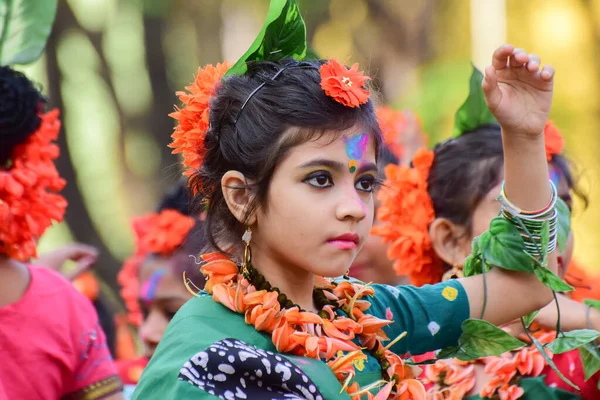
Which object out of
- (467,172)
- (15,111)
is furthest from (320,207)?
(15,111)

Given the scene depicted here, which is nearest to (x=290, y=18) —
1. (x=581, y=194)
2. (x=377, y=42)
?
(x=581, y=194)

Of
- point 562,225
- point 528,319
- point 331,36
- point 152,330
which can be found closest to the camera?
point 562,225

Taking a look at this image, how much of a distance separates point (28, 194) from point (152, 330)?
4.03ft

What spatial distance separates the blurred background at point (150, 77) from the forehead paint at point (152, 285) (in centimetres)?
402

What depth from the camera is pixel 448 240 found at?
3.67 meters

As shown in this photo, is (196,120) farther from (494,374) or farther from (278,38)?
(494,374)

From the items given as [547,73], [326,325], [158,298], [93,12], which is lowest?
[158,298]

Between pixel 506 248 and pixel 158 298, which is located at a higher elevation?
pixel 506 248

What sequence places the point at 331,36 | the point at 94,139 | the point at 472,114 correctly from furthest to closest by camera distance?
the point at 331,36 < the point at 94,139 < the point at 472,114

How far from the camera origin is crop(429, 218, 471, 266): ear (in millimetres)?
3600

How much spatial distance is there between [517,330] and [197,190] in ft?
4.35

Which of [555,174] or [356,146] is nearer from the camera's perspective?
[356,146]

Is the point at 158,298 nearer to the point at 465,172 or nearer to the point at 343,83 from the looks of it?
the point at 465,172

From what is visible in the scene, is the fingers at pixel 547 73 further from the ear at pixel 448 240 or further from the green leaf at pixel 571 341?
the ear at pixel 448 240
